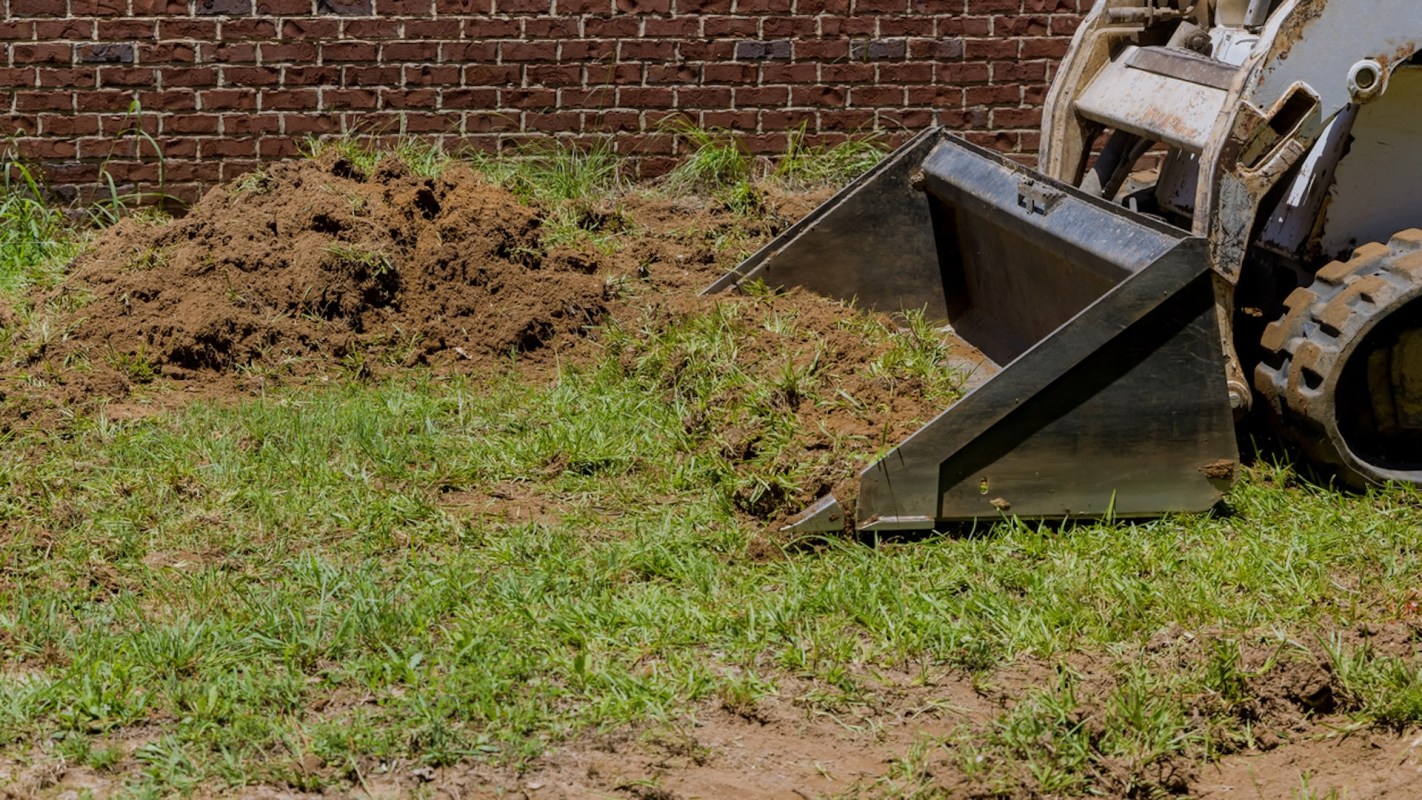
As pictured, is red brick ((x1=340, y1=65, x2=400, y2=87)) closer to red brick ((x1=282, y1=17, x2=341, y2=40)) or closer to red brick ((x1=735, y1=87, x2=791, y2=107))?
red brick ((x1=282, y1=17, x2=341, y2=40))

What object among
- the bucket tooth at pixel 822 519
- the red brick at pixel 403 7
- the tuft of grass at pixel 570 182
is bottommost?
the bucket tooth at pixel 822 519

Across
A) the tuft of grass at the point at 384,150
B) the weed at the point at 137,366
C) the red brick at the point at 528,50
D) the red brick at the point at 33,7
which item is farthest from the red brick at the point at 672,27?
the weed at the point at 137,366

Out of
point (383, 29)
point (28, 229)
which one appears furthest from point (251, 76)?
point (28, 229)

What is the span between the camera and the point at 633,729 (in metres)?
3.18

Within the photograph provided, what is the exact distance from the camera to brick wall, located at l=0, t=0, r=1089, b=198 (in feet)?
22.7

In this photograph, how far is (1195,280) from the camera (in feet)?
12.9

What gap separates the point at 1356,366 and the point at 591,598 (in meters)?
2.34

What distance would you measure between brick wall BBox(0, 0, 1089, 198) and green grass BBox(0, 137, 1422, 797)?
95.8 inches

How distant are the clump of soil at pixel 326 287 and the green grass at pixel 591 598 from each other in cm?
50

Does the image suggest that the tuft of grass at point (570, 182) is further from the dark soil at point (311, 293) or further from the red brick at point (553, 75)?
the dark soil at point (311, 293)

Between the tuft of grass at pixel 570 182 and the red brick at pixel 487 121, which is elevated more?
the red brick at pixel 487 121

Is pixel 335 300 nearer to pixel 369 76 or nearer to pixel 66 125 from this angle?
pixel 369 76

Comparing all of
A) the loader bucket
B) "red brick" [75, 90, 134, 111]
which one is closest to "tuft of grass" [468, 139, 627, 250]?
"red brick" [75, 90, 134, 111]

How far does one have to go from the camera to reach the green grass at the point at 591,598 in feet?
10.4
